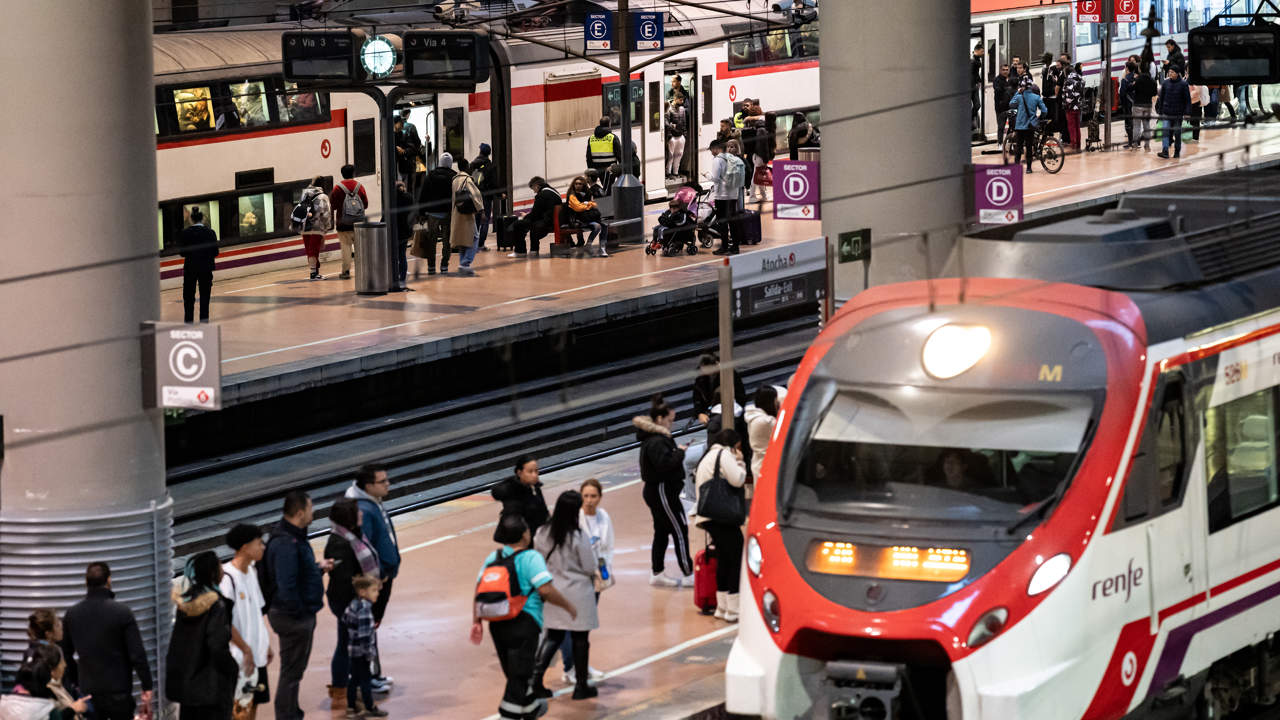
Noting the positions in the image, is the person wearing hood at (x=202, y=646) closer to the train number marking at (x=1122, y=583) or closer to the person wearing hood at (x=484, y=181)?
the train number marking at (x=1122, y=583)

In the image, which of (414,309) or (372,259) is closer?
(414,309)

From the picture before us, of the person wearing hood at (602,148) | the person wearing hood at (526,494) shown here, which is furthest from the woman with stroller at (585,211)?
the person wearing hood at (526,494)

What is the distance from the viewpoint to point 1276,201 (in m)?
12.8

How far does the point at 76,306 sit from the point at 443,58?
1285 cm

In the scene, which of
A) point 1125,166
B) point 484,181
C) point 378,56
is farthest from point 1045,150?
point 378,56

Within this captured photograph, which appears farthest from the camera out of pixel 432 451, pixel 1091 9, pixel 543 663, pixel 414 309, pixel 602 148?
pixel 1091 9

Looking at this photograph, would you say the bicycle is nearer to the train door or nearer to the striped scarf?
the train door

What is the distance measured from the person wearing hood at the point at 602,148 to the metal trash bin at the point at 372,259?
6523 mm

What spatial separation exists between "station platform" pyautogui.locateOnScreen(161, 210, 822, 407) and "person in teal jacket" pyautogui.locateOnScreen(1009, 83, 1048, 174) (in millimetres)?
5934

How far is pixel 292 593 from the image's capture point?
428 inches

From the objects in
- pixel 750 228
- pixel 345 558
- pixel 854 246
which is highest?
pixel 854 246

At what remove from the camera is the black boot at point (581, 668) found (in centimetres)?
1158

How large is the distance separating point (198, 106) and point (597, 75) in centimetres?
904

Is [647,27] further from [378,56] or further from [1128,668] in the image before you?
[1128,668]
